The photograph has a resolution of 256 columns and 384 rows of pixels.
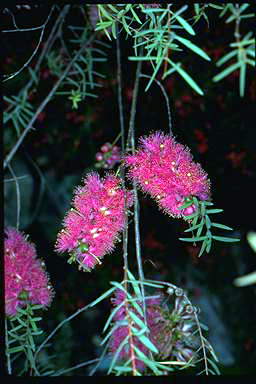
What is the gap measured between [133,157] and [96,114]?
1040mm

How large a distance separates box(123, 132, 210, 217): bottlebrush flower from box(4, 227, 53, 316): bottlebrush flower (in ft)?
0.95

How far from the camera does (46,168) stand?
219 centimetres

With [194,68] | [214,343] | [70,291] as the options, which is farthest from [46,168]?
[214,343]

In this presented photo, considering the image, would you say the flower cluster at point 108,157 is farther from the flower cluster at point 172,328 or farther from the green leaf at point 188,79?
the green leaf at point 188,79

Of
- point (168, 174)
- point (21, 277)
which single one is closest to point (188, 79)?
point (168, 174)

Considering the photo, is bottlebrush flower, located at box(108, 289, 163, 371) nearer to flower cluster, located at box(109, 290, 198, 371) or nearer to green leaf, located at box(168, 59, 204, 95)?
flower cluster, located at box(109, 290, 198, 371)

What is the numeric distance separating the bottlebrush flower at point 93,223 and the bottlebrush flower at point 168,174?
0.24 feet

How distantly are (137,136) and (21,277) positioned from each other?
1.10m

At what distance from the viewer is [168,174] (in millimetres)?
1018

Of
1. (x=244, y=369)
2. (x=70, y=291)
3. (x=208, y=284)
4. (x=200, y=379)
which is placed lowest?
(x=244, y=369)

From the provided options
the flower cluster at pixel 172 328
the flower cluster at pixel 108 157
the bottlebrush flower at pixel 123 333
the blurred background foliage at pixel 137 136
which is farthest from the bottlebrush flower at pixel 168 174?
the blurred background foliage at pixel 137 136

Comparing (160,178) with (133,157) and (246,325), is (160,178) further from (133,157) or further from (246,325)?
(246,325)

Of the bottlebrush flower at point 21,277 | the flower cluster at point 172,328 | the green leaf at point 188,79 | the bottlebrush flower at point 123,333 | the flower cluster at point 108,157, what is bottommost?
the flower cluster at point 172,328

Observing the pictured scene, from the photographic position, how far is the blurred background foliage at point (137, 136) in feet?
6.57
